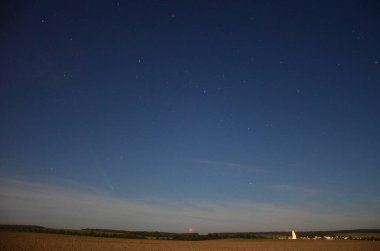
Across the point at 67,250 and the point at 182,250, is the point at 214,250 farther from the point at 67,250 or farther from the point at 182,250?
the point at 67,250

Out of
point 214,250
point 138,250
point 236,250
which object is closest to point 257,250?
point 236,250

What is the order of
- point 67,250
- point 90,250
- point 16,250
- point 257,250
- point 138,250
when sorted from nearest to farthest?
point 16,250 → point 67,250 → point 90,250 → point 138,250 → point 257,250

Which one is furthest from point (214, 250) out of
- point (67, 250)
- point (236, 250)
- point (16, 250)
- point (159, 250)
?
point (16, 250)

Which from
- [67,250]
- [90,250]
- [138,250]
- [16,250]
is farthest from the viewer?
[138,250]

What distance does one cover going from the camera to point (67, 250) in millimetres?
30250

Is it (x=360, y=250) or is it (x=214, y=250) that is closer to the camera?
(x=360, y=250)

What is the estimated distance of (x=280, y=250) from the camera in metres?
38.6

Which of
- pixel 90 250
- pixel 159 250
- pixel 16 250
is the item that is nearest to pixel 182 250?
pixel 159 250

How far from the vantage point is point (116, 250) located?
3453 cm

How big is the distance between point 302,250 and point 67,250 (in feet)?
82.3

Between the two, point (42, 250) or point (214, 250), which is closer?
point (42, 250)

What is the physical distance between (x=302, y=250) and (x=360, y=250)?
6.07m

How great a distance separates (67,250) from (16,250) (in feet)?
13.4

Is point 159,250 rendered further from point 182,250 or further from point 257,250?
point 257,250
